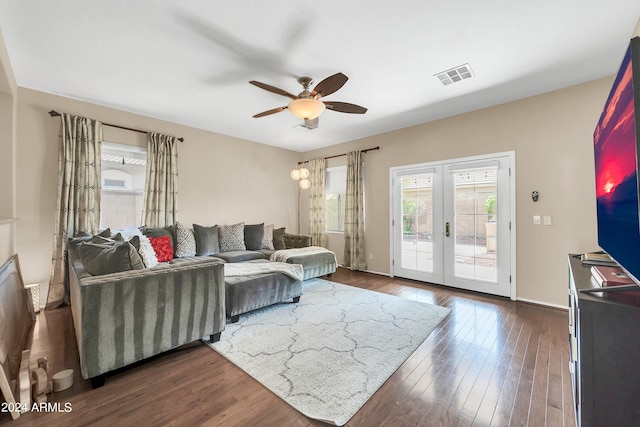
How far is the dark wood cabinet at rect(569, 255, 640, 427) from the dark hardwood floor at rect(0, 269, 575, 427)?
0.55 m

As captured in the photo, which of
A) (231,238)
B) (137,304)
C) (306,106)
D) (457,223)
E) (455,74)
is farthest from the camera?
(231,238)

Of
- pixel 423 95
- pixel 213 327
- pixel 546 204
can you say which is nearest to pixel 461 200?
pixel 546 204

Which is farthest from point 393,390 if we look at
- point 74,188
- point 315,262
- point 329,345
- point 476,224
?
point 74,188

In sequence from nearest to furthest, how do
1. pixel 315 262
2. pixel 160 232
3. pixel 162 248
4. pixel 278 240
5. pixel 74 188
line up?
pixel 74 188
pixel 162 248
pixel 160 232
pixel 315 262
pixel 278 240

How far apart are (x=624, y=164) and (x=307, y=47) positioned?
7.67 feet

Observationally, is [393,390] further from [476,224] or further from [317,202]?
[317,202]

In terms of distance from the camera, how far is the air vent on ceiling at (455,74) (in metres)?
2.77

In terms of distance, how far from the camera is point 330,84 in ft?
7.91

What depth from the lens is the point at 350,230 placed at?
539 cm

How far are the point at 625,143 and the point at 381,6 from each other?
1714 millimetres

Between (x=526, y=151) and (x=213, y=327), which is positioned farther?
(x=526, y=151)

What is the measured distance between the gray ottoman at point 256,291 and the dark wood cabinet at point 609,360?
103 inches

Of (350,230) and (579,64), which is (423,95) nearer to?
(579,64)

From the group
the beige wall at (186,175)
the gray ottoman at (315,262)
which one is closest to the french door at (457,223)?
the gray ottoman at (315,262)
